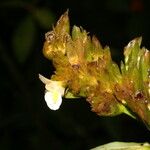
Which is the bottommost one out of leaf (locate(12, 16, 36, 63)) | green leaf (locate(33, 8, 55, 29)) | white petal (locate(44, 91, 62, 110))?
white petal (locate(44, 91, 62, 110))

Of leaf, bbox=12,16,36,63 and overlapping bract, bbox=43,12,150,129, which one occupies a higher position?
leaf, bbox=12,16,36,63

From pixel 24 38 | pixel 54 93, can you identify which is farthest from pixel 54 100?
pixel 24 38

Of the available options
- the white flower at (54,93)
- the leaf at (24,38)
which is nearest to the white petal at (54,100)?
the white flower at (54,93)

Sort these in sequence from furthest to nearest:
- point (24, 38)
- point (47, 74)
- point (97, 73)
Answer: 1. point (47, 74)
2. point (24, 38)
3. point (97, 73)

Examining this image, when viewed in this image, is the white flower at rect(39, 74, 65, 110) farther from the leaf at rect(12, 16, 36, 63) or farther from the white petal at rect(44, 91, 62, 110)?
the leaf at rect(12, 16, 36, 63)

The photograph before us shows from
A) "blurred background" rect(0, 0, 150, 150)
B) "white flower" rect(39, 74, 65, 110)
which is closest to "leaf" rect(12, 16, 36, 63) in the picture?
"blurred background" rect(0, 0, 150, 150)

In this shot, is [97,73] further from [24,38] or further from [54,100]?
[24,38]
